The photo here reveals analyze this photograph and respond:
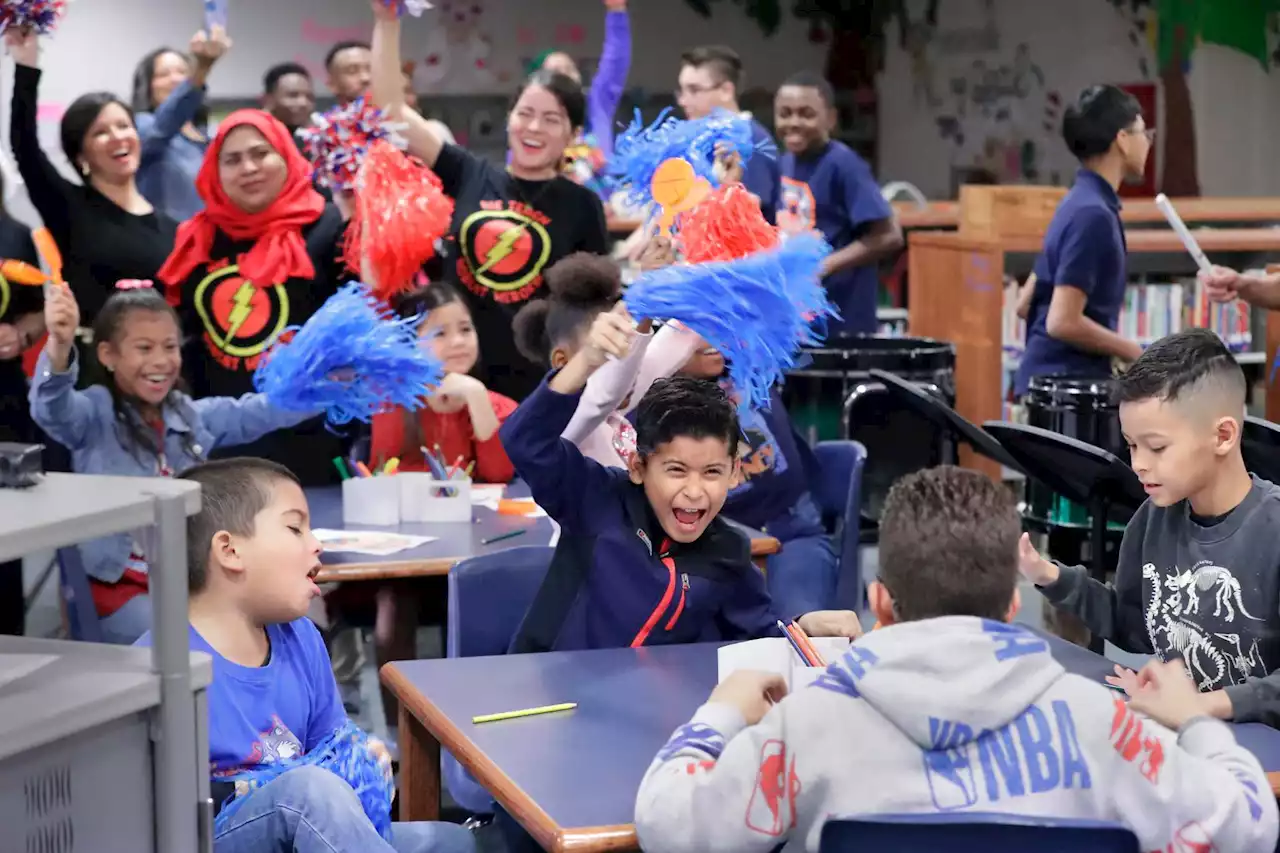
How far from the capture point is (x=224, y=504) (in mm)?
2424

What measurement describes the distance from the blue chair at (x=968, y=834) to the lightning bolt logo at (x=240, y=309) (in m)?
2.99

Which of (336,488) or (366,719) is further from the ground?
(336,488)

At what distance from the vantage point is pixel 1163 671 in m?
2.11

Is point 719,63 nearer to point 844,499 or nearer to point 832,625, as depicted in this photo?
point 844,499

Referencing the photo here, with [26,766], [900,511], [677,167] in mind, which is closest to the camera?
[26,766]

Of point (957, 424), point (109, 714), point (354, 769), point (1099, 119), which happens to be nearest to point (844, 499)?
point (957, 424)

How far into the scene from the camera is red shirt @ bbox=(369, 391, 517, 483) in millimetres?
4078

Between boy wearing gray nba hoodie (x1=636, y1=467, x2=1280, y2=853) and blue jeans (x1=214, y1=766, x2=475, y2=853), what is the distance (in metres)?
0.47

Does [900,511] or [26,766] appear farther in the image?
[900,511]

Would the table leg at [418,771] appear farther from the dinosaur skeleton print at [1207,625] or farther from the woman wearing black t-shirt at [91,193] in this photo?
the woman wearing black t-shirt at [91,193]

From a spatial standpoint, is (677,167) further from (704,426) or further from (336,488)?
(336,488)

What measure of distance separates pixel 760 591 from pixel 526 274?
1.90 m

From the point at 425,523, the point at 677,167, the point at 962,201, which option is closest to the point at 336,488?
the point at 425,523

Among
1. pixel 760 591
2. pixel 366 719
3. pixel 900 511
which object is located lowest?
pixel 366 719
